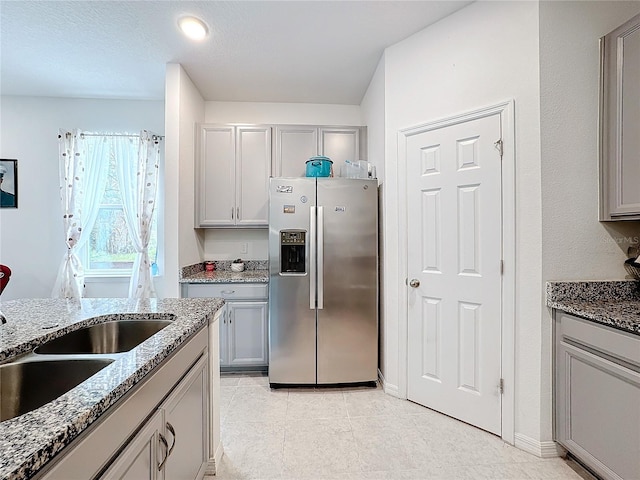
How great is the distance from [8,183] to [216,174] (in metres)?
2.25

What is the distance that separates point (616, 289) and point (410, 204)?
1.27m

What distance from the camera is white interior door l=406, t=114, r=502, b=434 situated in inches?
73.0

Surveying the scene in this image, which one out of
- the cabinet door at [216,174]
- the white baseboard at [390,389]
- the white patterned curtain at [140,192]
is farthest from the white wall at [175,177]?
the white baseboard at [390,389]

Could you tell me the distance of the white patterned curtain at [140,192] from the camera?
3.12 metres

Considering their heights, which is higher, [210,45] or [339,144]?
[210,45]

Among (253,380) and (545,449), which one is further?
(253,380)

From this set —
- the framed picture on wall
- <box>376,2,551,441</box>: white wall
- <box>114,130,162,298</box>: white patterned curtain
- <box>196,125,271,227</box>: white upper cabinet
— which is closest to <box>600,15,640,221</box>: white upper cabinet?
<box>376,2,551,441</box>: white wall

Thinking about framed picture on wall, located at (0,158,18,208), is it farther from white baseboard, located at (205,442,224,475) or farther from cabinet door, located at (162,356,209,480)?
white baseboard, located at (205,442,224,475)

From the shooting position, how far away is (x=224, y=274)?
9.89 feet

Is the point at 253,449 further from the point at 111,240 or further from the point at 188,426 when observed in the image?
the point at 111,240

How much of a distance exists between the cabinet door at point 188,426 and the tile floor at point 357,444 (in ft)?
1.11

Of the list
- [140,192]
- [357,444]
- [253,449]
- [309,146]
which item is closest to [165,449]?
[253,449]

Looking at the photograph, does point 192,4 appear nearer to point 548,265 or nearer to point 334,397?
point 548,265

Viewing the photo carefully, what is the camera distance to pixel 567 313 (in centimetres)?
159
